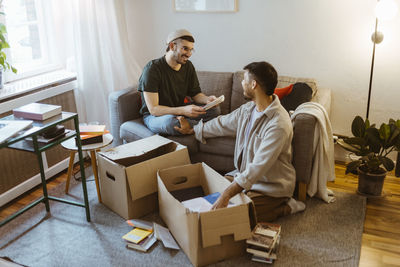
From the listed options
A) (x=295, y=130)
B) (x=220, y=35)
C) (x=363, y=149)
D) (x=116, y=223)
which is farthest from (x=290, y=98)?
(x=116, y=223)

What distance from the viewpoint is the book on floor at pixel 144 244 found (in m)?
2.26

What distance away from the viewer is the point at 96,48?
11.1ft

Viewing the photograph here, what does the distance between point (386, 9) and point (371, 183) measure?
1167mm

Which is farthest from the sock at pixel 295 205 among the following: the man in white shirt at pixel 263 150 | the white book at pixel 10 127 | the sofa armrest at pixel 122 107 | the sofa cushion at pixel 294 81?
the white book at pixel 10 127

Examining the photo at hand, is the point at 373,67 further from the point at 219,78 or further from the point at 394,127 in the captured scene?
the point at 219,78

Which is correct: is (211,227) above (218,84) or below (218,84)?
below

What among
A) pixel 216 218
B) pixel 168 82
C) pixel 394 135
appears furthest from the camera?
pixel 168 82

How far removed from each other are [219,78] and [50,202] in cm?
161

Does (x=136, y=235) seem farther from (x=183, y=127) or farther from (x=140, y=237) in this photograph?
(x=183, y=127)

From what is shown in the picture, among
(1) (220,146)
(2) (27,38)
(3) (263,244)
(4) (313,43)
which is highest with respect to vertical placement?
(2) (27,38)

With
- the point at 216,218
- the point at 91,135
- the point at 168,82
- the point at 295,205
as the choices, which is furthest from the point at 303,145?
the point at 91,135

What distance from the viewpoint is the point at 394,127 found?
2.59 meters

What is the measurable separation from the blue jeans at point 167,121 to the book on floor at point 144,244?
33.0 inches

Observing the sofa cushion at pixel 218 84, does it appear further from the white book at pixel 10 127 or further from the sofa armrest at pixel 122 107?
the white book at pixel 10 127
